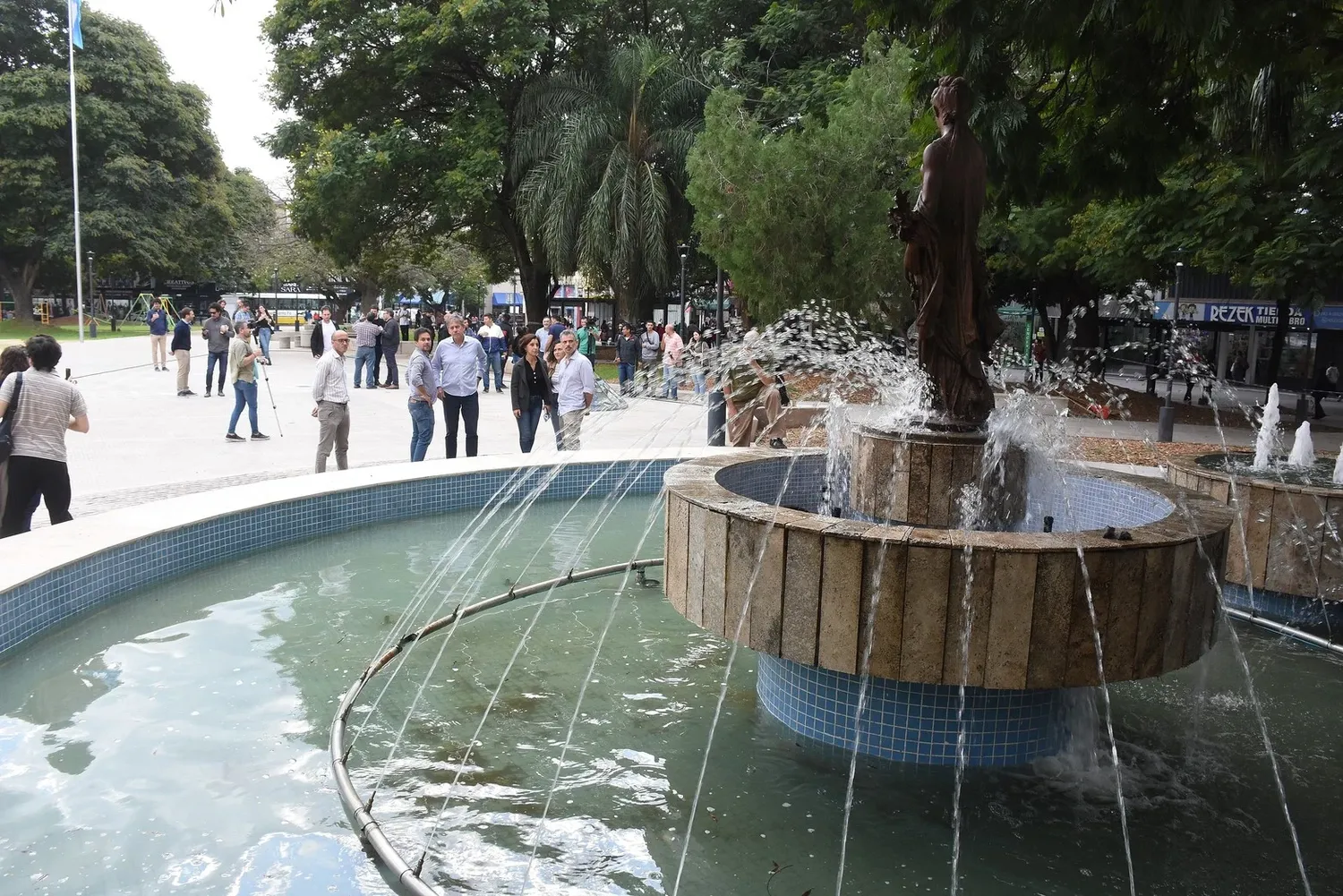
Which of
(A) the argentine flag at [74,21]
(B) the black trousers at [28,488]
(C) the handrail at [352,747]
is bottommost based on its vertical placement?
(C) the handrail at [352,747]

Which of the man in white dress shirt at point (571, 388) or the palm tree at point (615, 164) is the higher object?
the palm tree at point (615, 164)

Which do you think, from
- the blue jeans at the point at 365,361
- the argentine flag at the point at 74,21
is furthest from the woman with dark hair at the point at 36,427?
the argentine flag at the point at 74,21

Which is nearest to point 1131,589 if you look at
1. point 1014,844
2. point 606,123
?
point 1014,844

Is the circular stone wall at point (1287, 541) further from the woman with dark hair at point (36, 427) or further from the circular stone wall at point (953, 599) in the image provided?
the woman with dark hair at point (36, 427)

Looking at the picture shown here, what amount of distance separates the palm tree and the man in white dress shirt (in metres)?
16.4

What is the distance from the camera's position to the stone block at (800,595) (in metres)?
4.25

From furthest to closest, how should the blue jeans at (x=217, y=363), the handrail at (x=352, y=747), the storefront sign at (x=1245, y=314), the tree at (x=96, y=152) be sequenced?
1. the tree at (x=96, y=152)
2. the storefront sign at (x=1245, y=314)
3. the blue jeans at (x=217, y=363)
4. the handrail at (x=352, y=747)

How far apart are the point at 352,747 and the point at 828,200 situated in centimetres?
1774

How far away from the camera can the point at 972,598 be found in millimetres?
4051

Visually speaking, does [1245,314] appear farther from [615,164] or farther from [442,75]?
[442,75]

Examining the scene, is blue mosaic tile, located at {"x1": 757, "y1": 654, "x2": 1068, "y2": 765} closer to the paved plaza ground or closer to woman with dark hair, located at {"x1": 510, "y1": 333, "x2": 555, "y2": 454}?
the paved plaza ground

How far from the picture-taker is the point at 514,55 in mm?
29297

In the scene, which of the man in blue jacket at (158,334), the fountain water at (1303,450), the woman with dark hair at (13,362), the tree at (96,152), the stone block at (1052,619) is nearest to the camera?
the stone block at (1052,619)

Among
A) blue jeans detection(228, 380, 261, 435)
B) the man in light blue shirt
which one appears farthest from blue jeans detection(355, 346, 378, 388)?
the man in light blue shirt
